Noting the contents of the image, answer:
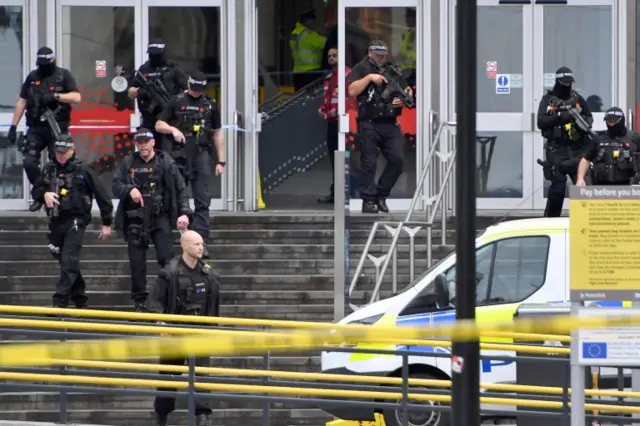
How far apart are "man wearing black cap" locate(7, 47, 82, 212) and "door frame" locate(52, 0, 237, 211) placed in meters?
2.16

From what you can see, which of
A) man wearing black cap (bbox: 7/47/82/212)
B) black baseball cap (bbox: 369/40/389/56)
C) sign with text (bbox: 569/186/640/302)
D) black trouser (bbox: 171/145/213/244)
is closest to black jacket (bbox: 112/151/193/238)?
black trouser (bbox: 171/145/213/244)

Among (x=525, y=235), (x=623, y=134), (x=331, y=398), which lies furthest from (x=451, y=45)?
(x=331, y=398)

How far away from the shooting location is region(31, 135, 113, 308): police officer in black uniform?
14492 mm

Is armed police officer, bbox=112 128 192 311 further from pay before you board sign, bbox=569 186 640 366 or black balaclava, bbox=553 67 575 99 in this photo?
pay before you board sign, bbox=569 186 640 366

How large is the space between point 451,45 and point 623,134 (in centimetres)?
344

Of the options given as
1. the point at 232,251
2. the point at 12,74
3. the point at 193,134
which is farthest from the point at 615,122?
the point at 12,74

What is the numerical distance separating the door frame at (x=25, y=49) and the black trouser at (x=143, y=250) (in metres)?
4.11

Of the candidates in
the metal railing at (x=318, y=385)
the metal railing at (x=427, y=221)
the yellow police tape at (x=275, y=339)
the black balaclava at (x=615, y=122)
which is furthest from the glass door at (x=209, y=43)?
the yellow police tape at (x=275, y=339)

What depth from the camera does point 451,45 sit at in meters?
18.1

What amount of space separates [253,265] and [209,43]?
12.8 ft

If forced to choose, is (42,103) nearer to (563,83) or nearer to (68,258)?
(68,258)

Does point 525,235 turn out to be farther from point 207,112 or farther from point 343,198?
point 207,112

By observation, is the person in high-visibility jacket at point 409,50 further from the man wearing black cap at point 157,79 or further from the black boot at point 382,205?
the man wearing black cap at point 157,79

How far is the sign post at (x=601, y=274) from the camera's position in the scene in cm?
851
